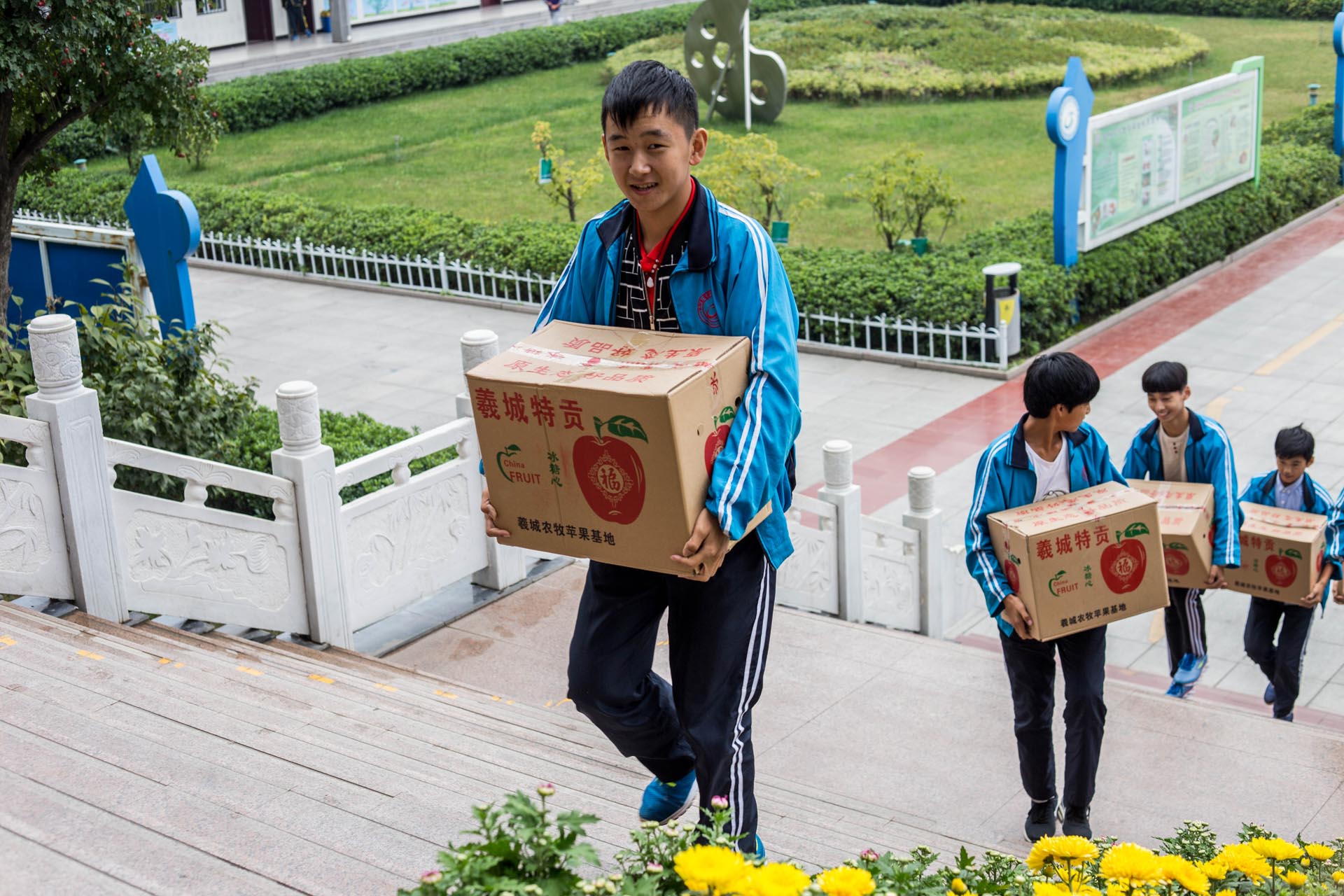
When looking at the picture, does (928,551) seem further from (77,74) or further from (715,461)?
(77,74)

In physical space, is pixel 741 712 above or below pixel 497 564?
above

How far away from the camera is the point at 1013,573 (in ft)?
14.1

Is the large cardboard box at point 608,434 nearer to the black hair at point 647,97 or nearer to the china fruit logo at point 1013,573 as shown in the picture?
the black hair at point 647,97

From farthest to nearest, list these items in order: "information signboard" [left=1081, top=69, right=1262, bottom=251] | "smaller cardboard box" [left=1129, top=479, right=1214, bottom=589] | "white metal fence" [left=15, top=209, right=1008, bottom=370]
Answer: "information signboard" [left=1081, top=69, right=1262, bottom=251] → "white metal fence" [left=15, top=209, right=1008, bottom=370] → "smaller cardboard box" [left=1129, top=479, right=1214, bottom=589]

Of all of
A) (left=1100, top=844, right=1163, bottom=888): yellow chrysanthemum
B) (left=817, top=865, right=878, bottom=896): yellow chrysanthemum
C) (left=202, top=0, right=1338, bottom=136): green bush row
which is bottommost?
(left=1100, top=844, right=1163, bottom=888): yellow chrysanthemum

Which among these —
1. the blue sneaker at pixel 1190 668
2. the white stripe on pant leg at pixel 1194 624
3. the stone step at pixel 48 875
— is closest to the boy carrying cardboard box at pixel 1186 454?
the white stripe on pant leg at pixel 1194 624

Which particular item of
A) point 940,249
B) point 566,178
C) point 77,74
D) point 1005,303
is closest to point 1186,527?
point 1005,303

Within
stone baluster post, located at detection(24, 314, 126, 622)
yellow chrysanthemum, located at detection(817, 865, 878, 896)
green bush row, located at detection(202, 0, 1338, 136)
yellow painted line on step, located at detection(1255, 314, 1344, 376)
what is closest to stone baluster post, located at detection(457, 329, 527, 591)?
stone baluster post, located at detection(24, 314, 126, 622)

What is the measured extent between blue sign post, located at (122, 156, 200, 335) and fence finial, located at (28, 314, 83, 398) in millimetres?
3573

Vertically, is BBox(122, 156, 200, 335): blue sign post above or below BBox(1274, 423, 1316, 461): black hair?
above

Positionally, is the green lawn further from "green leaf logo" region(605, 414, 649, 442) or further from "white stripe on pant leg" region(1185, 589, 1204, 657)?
"green leaf logo" region(605, 414, 649, 442)

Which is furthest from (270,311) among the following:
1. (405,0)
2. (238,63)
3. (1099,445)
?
(405,0)

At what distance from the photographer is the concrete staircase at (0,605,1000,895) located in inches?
121

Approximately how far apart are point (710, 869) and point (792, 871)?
4.9 inches
